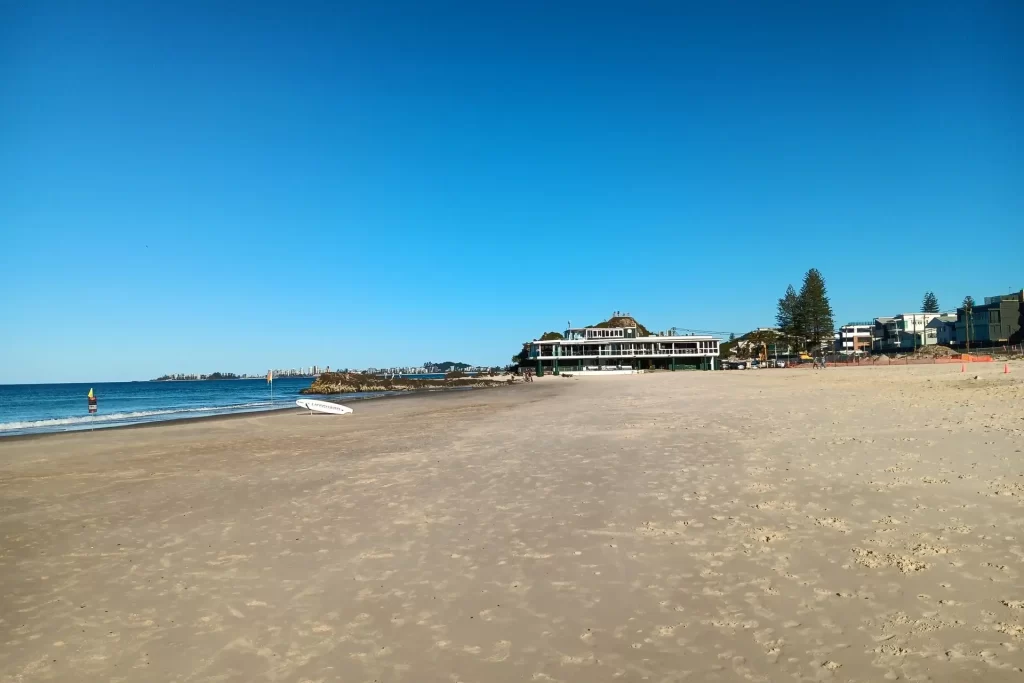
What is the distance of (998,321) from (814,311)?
30.6 metres

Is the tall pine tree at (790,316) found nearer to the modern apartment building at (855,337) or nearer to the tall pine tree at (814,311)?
the tall pine tree at (814,311)

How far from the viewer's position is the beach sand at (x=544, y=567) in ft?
13.3

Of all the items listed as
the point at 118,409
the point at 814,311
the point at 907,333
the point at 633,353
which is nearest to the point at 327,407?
the point at 118,409

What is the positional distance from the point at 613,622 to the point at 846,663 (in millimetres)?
1596

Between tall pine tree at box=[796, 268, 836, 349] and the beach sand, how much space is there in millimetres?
105021

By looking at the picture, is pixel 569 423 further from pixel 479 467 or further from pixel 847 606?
pixel 847 606

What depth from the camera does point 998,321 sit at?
332 ft

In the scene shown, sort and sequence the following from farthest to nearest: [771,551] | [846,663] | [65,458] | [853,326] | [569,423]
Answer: [853,326] → [569,423] → [65,458] → [771,551] → [846,663]

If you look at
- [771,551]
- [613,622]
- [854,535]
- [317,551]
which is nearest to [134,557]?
[317,551]

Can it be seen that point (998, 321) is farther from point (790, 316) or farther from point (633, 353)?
point (633, 353)

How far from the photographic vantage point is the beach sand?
13.3 feet

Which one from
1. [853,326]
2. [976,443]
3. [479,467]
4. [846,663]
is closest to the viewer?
[846,663]

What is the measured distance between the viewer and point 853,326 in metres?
156

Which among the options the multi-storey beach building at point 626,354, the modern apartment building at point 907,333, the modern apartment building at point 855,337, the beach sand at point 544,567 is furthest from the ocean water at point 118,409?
the modern apartment building at point 855,337
